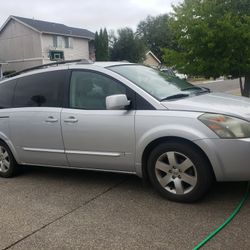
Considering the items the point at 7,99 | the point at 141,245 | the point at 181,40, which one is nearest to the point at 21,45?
the point at 181,40

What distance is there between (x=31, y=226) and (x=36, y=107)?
1891 mm

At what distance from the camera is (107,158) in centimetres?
483

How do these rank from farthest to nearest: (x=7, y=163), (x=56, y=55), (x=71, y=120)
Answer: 1. (x=56, y=55)
2. (x=7, y=163)
3. (x=71, y=120)

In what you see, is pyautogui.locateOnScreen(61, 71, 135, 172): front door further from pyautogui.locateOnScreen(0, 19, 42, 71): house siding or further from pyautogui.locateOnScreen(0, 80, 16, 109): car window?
pyautogui.locateOnScreen(0, 19, 42, 71): house siding

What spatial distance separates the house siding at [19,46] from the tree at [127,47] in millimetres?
13245

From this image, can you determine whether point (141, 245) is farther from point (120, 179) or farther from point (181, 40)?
point (181, 40)

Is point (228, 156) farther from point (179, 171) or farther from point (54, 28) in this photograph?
point (54, 28)

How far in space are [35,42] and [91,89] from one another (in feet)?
148

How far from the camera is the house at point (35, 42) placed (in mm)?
47625

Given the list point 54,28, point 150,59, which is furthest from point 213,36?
point 150,59

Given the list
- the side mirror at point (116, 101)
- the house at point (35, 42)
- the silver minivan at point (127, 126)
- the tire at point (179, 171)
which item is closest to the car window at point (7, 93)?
the silver minivan at point (127, 126)

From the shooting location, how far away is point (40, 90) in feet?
18.2

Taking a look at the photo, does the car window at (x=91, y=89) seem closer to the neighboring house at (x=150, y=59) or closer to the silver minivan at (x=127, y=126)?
the silver minivan at (x=127, y=126)

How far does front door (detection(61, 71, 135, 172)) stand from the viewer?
15.3 ft
